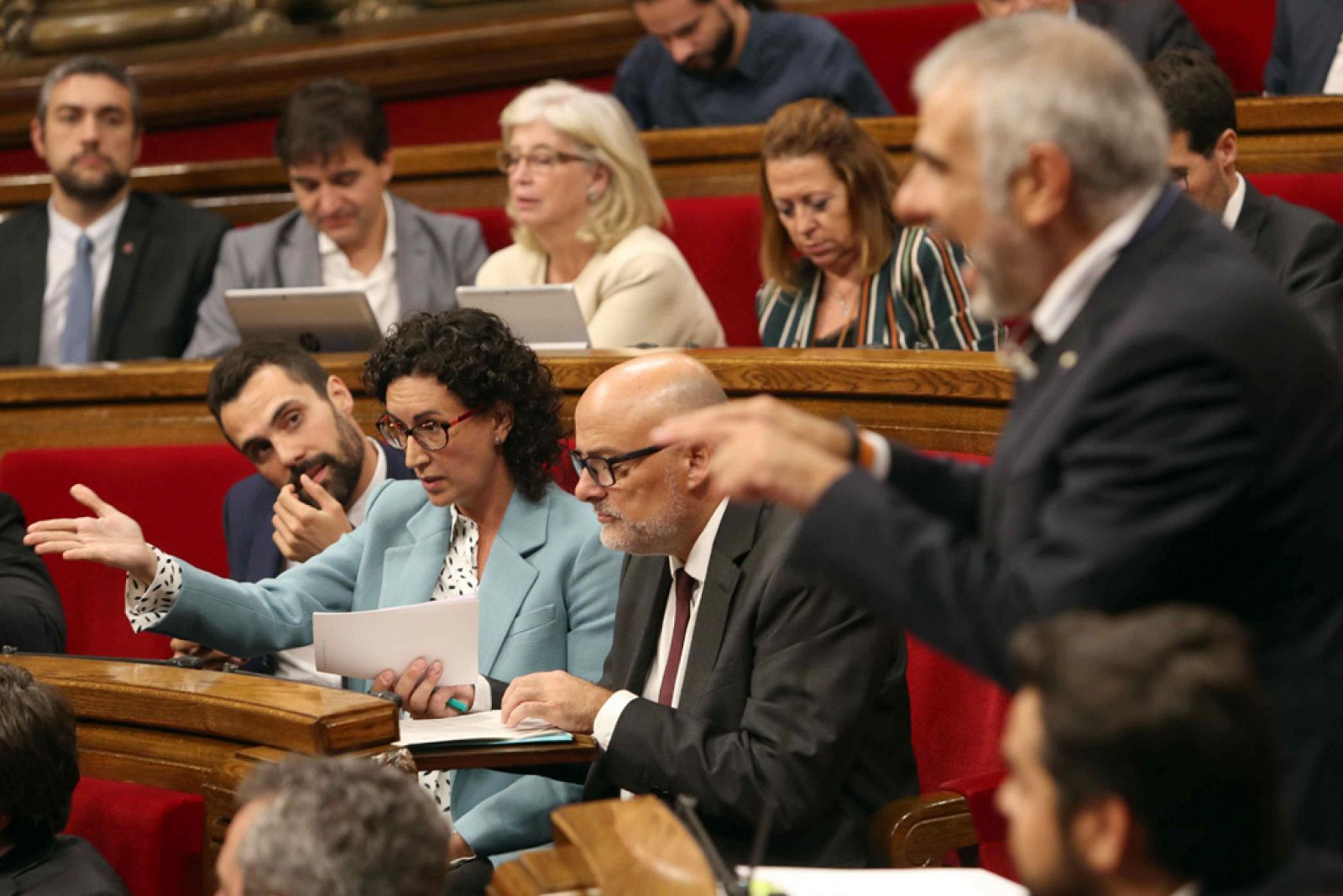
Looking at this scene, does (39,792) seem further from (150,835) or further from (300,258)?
(300,258)

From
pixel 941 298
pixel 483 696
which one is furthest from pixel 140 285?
pixel 483 696

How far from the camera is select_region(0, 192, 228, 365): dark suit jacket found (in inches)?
109

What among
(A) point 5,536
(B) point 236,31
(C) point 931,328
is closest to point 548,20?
(B) point 236,31

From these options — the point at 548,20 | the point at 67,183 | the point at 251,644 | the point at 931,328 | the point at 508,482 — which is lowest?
the point at 251,644

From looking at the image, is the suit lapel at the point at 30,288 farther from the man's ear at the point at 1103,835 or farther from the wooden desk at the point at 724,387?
the man's ear at the point at 1103,835

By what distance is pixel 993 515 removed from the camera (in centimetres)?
89

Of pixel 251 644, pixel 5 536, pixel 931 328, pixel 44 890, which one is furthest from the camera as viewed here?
pixel 931 328

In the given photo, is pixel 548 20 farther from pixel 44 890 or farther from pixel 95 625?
pixel 44 890

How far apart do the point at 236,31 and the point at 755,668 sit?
2.74 metres

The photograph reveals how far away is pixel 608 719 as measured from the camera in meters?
1.38

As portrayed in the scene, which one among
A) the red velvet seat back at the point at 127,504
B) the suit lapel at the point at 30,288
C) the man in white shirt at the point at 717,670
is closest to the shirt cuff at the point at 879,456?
the man in white shirt at the point at 717,670

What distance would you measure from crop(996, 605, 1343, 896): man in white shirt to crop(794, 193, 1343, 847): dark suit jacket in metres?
0.08

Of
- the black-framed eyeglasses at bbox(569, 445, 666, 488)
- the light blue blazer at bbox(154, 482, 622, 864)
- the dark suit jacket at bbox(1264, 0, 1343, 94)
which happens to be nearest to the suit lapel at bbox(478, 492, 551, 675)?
the light blue blazer at bbox(154, 482, 622, 864)

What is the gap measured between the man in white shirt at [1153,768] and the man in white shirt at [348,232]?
6.55 feet
